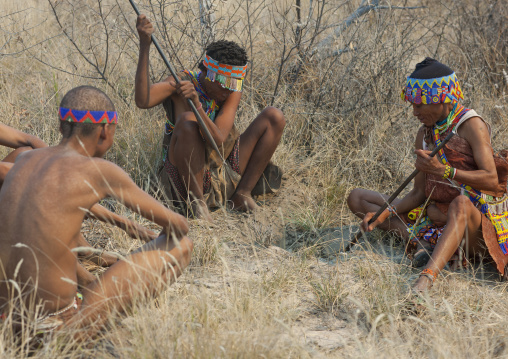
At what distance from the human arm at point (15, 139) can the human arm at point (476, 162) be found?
Answer: 208cm

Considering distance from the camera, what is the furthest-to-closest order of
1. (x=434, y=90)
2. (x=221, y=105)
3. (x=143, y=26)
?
(x=221, y=105) → (x=143, y=26) → (x=434, y=90)

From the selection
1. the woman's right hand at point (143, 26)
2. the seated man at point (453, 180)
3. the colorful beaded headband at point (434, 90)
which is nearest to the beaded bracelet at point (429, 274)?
the seated man at point (453, 180)

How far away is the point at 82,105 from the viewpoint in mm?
2416

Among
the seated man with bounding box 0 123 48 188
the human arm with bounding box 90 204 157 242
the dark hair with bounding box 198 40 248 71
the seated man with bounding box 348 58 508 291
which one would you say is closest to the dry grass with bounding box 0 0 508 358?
the seated man with bounding box 348 58 508 291

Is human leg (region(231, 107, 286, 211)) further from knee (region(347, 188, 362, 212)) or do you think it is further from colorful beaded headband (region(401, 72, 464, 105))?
colorful beaded headband (region(401, 72, 464, 105))

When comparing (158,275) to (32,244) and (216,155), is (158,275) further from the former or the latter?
(216,155)

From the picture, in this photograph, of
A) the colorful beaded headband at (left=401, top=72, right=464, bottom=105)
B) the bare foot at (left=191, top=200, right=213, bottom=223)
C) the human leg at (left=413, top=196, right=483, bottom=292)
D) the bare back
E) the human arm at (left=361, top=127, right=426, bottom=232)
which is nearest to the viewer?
the bare back

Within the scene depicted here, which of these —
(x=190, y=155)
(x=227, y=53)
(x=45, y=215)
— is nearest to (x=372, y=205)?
(x=190, y=155)

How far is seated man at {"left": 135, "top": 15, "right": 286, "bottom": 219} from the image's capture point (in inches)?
158

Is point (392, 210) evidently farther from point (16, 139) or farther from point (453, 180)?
point (16, 139)

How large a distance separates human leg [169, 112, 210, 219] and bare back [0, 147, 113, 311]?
1.65m

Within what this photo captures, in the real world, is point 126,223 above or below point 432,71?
below

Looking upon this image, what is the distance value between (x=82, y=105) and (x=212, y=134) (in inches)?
65.2

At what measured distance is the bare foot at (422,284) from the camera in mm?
3105
